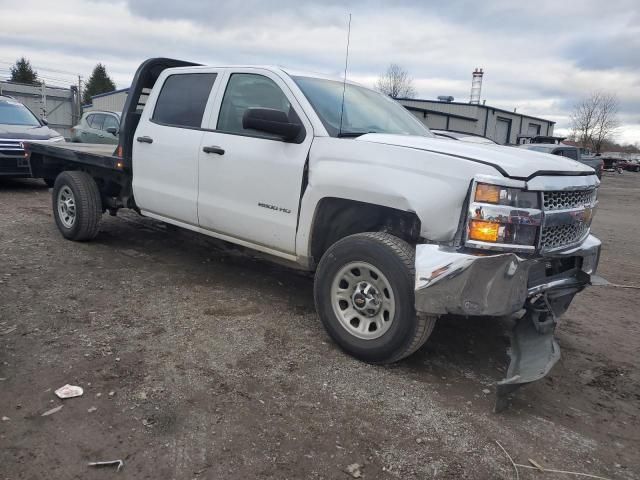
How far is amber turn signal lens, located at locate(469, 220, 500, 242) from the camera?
302 cm

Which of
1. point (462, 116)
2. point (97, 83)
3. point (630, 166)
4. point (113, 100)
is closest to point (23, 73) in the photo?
point (97, 83)

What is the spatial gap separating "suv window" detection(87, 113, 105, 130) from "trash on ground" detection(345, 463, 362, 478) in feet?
40.2

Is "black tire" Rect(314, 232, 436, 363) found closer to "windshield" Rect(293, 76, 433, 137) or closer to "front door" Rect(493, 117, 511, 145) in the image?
"windshield" Rect(293, 76, 433, 137)

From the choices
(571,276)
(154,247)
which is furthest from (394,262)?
(154,247)

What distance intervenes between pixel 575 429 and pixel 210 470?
80.3 inches

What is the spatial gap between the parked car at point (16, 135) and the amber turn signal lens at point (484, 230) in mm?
8091

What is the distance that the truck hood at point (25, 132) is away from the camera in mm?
9750

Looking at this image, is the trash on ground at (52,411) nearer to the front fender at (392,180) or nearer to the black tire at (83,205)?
the front fender at (392,180)

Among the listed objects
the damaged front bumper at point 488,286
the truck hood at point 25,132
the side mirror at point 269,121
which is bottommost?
the damaged front bumper at point 488,286

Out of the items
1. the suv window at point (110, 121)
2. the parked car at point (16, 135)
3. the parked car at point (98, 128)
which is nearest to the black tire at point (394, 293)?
the parked car at point (16, 135)

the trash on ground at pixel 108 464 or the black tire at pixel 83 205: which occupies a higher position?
the black tire at pixel 83 205

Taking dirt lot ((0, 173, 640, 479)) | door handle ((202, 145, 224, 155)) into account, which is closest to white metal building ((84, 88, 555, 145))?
door handle ((202, 145, 224, 155))

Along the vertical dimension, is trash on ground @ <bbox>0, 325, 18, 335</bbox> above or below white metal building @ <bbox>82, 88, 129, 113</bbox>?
below

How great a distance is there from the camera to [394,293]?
10.8 feet
